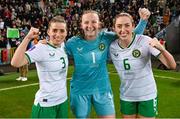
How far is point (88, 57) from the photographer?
5285 millimetres

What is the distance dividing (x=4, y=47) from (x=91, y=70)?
13.9 metres

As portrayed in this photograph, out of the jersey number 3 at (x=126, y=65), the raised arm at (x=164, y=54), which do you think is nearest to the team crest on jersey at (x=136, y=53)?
the jersey number 3 at (x=126, y=65)

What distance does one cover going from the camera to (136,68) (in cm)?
523

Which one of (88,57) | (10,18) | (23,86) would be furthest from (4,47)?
(88,57)

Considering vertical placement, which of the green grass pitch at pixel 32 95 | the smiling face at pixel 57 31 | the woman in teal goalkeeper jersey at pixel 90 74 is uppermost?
the smiling face at pixel 57 31

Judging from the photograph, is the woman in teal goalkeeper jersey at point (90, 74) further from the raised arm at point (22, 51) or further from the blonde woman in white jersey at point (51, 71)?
the raised arm at point (22, 51)

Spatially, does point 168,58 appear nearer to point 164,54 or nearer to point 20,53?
point 164,54

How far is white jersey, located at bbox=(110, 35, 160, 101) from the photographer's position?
522cm

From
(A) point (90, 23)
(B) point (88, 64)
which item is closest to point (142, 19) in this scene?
(A) point (90, 23)

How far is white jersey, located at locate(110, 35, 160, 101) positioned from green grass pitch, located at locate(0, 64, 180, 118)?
329cm

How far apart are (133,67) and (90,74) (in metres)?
0.58

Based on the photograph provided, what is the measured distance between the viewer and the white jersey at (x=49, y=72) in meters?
4.92

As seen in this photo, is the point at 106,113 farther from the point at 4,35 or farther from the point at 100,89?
the point at 4,35

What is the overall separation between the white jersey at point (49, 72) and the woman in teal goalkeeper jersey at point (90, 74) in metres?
0.34
